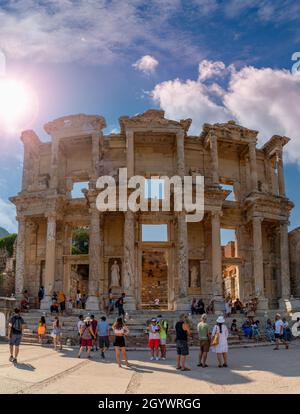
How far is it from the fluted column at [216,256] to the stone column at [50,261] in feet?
Result: 29.4

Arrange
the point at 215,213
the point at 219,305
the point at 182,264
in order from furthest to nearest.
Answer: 1. the point at 215,213
2. the point at 182,264
3. the point at 219,305

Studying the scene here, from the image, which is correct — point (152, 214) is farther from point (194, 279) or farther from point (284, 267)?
point (284, 267)

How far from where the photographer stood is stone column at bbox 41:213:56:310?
23.7 m

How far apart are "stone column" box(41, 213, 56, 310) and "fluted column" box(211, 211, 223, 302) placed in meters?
8.98

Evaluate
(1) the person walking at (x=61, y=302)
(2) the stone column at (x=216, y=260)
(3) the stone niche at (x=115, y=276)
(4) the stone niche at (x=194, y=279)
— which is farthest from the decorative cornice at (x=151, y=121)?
(1) the person walking at (x=61, y=302)

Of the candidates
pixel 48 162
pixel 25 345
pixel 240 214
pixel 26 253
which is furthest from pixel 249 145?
pixel 25 345

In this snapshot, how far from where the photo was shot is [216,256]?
80.7 feet

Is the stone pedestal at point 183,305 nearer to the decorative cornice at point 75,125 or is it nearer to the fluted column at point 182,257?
the fluted column at point 182,257

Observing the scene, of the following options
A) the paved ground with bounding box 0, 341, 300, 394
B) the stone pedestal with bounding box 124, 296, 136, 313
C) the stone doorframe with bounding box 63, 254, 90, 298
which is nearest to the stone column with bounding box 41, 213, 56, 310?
the stone doorframe with bounding box 63, 254, 90, 298

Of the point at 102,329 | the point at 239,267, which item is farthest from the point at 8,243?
the point at 102,329

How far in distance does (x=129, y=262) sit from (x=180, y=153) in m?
7.08

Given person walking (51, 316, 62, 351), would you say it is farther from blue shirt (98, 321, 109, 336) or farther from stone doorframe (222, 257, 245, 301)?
stone doorframe (222, 257, 245, 301)

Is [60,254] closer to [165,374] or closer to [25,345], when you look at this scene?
[25,345]
